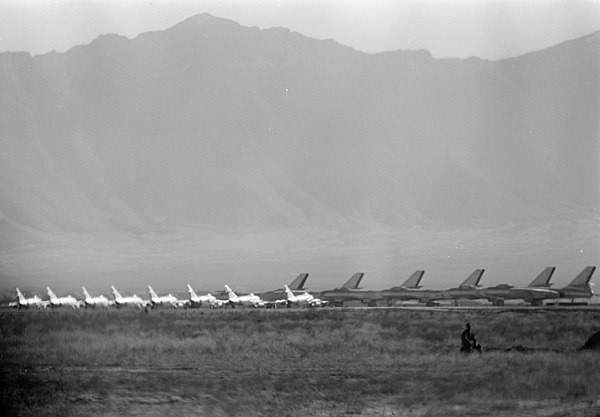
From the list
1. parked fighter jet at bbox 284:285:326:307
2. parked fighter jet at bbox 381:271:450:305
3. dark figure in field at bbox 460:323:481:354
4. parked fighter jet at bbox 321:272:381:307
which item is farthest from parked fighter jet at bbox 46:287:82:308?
parked fighter jet at bbox 321:272:381:307

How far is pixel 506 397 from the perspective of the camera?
17.3 meters

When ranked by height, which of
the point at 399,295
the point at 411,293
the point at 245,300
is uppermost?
the point at 411,293

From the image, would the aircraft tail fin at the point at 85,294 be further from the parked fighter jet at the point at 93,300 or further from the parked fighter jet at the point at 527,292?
the parked fighter jet at the point at 527,292

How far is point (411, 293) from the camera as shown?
63969 mm

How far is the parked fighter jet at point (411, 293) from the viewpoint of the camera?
203ft

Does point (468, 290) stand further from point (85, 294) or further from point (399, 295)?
point (85, 294)

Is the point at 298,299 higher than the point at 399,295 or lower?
lower

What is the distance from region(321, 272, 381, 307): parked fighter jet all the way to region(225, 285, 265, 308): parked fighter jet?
5.16 meters

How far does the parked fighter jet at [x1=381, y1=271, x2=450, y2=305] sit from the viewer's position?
6200cm

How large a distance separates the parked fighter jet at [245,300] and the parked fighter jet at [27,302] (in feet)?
118

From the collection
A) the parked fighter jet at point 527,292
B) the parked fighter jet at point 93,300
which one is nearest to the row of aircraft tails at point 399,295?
the parked fighter jet at point 527,292

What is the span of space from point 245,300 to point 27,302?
130ft

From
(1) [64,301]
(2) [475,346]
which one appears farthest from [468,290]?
(2) [475,346]

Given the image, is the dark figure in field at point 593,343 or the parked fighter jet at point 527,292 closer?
the dark figure in field at point 593,343
